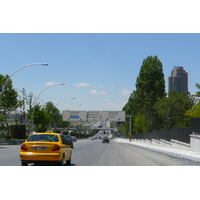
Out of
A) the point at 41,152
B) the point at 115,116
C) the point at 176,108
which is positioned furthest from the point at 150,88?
the point at 41,152

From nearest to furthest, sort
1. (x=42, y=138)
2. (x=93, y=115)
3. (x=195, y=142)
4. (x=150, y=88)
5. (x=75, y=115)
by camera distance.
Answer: (x=42, y=138), (x=195, y=142), (x=150, y=88), (x=93, y=115), (x=75, y=115)

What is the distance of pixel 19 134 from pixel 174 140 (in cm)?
3729

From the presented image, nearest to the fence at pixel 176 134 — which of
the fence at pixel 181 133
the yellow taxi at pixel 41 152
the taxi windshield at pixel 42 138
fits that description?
the fence at pixel 181 133

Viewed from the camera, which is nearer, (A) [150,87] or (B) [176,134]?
(B) [176,134]

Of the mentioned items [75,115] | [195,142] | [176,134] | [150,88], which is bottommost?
[195,142]

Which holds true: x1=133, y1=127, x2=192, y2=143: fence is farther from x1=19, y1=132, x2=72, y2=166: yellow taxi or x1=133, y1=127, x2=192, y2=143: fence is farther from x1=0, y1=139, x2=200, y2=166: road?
x1=19, y1=132, x2=72, y2=166: yellow taxi

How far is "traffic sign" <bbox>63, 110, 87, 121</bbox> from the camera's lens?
87.8m

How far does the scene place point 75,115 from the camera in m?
88.3

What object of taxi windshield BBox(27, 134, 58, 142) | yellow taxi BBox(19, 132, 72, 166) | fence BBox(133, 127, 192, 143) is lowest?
yellow taxi BBox(19, 132, 72, 166)

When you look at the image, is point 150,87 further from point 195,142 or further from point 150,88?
point 195,142

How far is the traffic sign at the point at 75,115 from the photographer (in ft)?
288

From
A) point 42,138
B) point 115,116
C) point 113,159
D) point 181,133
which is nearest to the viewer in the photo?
point 42,138

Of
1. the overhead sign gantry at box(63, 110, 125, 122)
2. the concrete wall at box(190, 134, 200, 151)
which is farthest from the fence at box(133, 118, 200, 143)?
the overhead sign gantry at box(63, 110, 125, 122)
